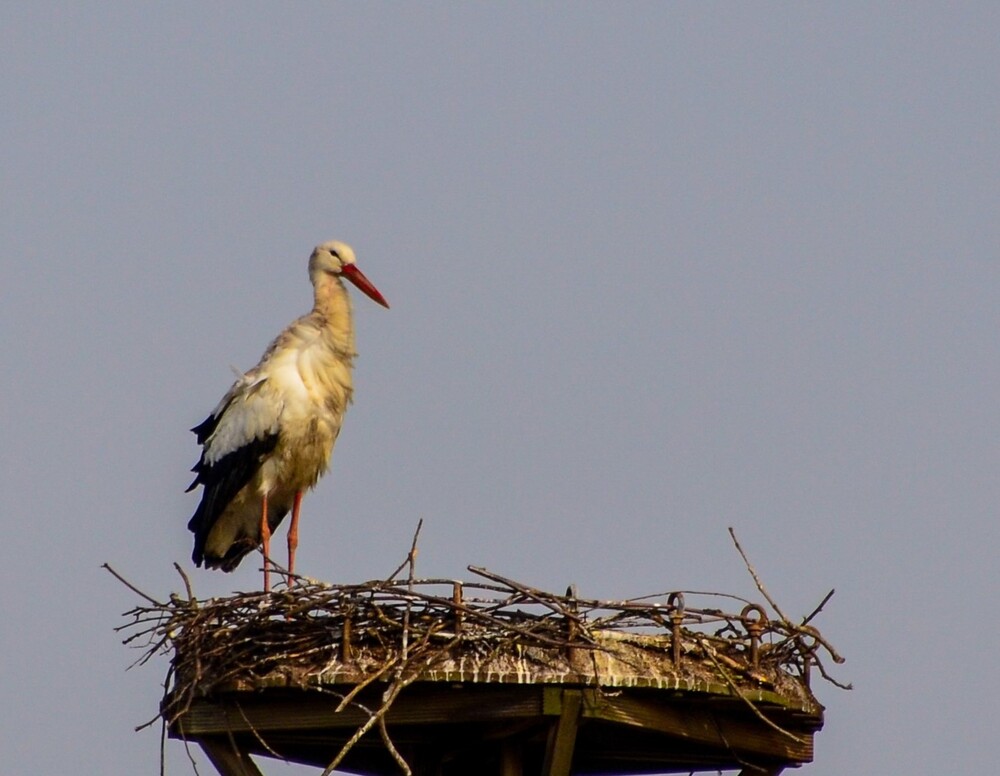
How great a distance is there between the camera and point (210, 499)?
9.19 metres

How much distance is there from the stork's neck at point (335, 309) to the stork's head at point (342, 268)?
3 centimetres

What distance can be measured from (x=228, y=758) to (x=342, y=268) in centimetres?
374

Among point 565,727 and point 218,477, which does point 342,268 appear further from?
point 565,727

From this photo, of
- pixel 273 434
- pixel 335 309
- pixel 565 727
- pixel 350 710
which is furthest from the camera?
pixel 335 309

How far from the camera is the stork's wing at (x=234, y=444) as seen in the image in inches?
356

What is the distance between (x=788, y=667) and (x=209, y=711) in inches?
84.7

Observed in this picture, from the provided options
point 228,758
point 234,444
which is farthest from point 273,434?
point 228,758

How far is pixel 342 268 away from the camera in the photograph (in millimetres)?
9695

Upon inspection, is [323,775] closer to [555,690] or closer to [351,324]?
[555,690]

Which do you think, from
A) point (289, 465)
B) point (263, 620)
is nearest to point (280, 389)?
point (289, 465)

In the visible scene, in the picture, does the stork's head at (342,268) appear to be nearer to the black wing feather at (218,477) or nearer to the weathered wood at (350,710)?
the black wing feather at (218,477)

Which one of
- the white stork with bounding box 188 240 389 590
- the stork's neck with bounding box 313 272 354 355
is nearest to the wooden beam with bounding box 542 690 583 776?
the white stork with bounding box 188 240 389 590

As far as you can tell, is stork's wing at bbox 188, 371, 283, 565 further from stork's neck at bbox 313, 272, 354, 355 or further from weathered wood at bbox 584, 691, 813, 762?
weathered wood at bbox 584, 691, 813, 762

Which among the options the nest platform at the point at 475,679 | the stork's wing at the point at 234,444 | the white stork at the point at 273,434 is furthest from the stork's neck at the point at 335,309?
the nest platform at the point at 475,679
